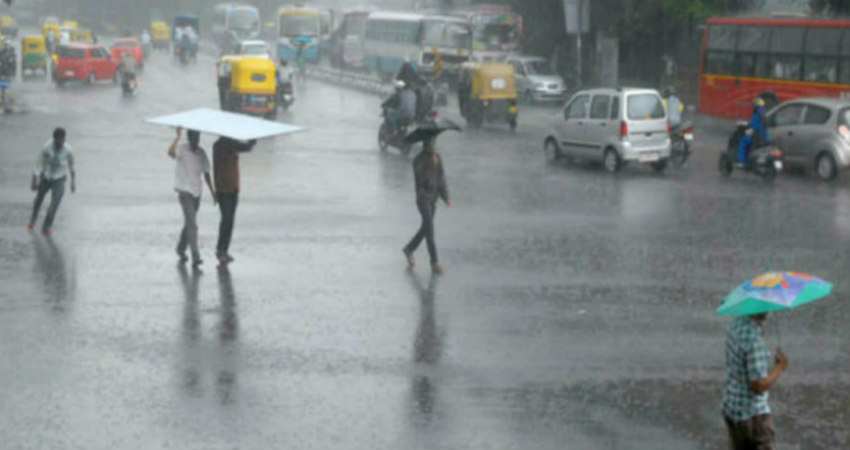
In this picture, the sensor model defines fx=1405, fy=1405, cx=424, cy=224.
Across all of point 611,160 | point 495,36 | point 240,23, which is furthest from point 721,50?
point 240,23

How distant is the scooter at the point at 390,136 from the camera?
31.6m

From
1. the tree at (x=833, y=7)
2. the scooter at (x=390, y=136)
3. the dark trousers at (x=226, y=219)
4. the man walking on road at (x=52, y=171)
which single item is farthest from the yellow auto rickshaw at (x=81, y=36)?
the dark trousers at (x=226, y=219)

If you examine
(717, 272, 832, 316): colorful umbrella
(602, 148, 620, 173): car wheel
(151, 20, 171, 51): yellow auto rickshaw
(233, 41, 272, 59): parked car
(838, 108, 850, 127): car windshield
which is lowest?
(151, 20, 171, 51): yellow auto rickshaw

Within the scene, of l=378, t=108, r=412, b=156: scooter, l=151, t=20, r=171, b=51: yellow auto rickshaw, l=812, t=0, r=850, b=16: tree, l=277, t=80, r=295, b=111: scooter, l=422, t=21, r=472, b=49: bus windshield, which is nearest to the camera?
l=378, t=108, r=412, b=156: scooter

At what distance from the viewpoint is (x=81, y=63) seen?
56438 mm

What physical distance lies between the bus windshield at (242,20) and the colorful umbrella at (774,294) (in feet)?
260

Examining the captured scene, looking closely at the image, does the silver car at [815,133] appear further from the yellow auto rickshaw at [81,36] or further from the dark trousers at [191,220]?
the yellow auto rickshaw at [81,36]

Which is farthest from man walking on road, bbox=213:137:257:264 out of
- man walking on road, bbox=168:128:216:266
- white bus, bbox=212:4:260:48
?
white bus, bbox=212:4:260:48

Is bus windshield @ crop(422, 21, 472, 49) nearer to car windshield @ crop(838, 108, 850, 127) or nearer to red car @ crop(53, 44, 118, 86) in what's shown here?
red car @ crop(53, 44, 118, 86)

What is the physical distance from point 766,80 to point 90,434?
96.6ft

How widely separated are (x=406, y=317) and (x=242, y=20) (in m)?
73.7

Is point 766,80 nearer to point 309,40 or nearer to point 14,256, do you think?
point 14,256

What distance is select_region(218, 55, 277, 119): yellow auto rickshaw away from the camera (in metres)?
40.2

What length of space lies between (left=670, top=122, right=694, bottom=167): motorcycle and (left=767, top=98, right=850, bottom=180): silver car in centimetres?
167
